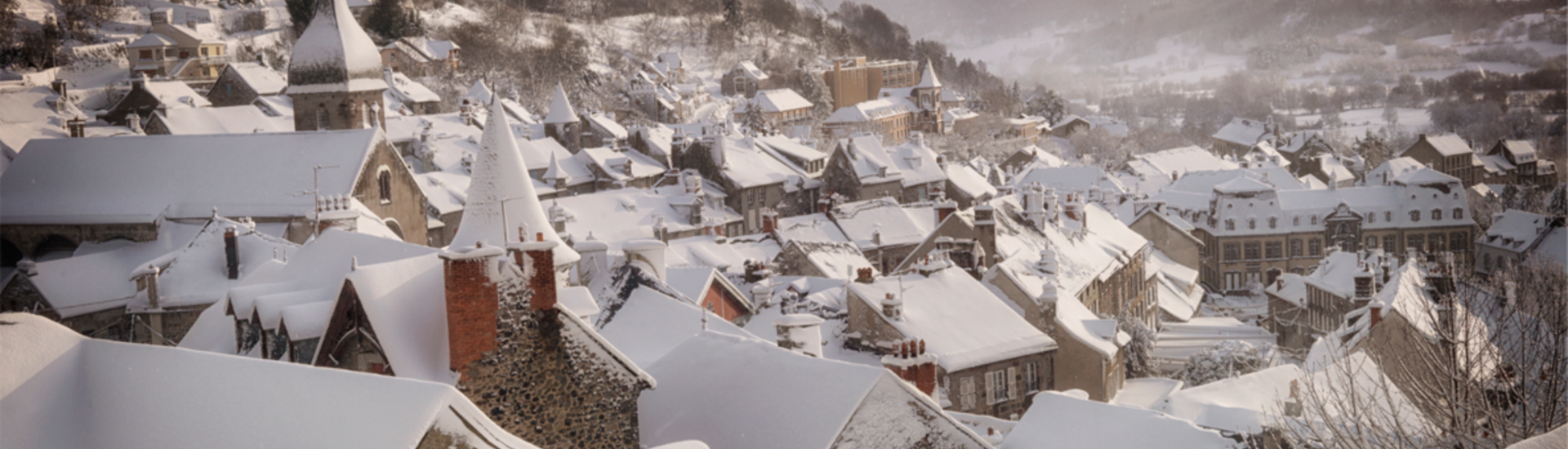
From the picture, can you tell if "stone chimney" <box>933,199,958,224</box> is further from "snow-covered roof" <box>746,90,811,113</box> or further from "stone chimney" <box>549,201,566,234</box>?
"snow-covered roof" <box>746,90,811,113</box>

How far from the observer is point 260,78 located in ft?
283

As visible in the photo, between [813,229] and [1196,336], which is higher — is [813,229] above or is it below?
above

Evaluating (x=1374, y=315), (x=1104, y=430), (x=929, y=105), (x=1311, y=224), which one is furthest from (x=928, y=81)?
(x=1104, y=430)

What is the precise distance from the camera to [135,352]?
10.4 m

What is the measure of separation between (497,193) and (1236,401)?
16.7m

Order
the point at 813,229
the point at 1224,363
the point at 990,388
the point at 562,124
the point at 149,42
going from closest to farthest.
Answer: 1. the point at 990,388
2. the point at 1224,363
3. the point at 813,229
4. the point at 562,124
5. the point at 149,42

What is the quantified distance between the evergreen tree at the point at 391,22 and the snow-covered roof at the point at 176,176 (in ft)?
271

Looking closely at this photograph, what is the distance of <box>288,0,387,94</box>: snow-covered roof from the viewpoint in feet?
154

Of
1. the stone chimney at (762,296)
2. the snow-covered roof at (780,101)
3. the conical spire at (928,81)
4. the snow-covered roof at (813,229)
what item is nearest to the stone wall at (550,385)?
the stone chimney at (762,296)

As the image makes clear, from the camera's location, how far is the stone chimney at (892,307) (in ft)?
99.5

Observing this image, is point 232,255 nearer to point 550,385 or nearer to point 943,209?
point 550,385

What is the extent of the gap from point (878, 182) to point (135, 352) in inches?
2672

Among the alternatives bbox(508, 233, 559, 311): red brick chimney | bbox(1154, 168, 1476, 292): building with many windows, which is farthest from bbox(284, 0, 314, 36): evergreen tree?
bbox(508, 233, 559, 311): red brick chimney

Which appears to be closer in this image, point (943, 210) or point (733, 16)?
point (943, 210)
